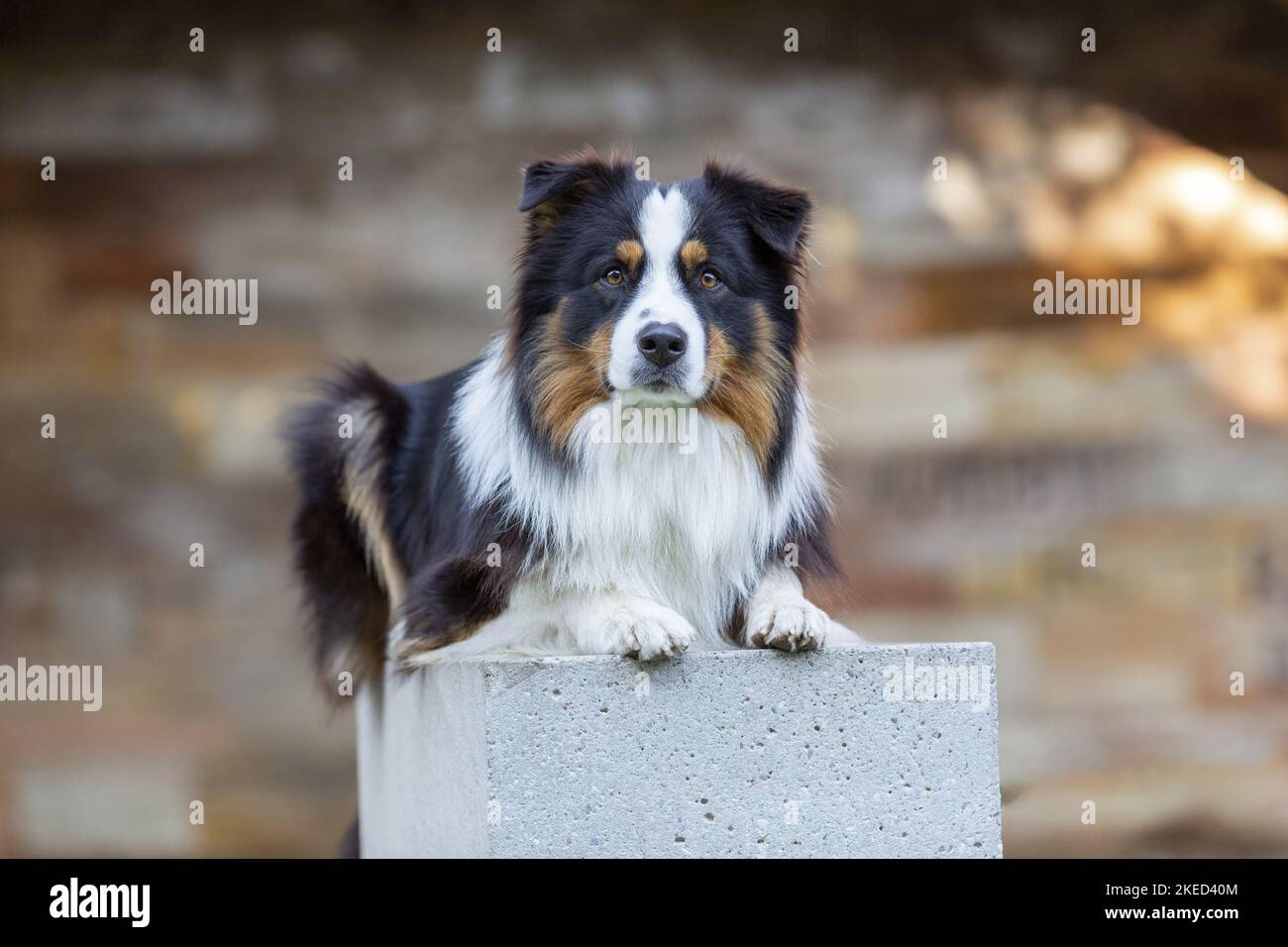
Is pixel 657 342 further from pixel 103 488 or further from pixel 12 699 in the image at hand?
pixel 12 699

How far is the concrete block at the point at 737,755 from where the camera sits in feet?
11.8

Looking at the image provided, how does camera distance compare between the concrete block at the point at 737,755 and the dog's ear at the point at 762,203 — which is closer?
the concrete block at the point at 737,755

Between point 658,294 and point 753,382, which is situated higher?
point 658,294

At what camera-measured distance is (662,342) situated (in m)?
3.71

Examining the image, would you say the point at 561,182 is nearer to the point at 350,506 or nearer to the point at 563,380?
the point at 563,380

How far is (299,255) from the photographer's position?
9641 mm

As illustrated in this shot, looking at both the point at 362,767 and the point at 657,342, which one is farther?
the point at 362,767

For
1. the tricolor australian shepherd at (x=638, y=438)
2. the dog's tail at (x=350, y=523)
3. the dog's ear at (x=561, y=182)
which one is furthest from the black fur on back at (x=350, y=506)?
the dog's ear at (x=561, y=182)

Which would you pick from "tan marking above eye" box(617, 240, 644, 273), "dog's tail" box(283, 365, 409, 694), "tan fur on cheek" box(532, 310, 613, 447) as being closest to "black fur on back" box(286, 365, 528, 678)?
"dog's tail" box(283, 365, 409, 694)

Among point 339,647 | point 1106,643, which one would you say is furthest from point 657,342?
point 1106,643

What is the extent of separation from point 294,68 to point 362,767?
17.7ft

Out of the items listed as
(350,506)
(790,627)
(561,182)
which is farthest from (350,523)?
(790,627)

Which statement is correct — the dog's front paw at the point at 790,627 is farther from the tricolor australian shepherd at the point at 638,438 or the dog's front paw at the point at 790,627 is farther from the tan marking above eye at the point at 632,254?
the tan marking above eye at the point at 632,254

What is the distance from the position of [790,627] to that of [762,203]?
1.22m
